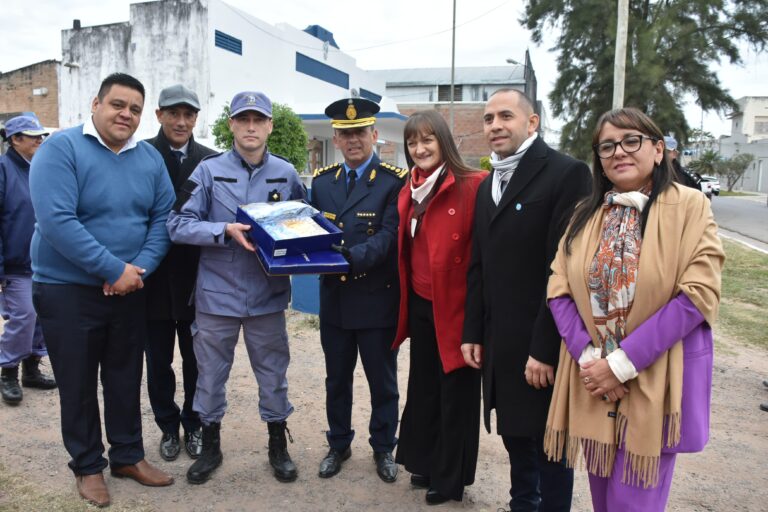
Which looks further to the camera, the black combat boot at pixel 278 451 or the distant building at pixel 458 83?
the distant building at pixel 458 83

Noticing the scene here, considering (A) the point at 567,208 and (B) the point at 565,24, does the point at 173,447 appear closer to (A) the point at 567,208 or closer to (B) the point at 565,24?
(A) the point at 567,208

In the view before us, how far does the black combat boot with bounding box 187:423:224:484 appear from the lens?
11.2 ft

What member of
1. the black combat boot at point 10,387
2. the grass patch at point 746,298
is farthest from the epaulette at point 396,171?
the grass patch at point 746,298

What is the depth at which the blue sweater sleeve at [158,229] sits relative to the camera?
3.26 meters

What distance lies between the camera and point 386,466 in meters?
3.49

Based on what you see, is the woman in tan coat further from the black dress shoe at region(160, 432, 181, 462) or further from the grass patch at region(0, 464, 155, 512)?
the black dress shoe at region(160, 432, 181, 462)

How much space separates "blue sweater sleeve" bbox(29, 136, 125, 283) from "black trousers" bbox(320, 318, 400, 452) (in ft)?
4.26

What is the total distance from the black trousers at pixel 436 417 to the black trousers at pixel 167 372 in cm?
148

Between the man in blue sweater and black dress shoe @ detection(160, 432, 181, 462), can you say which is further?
black dress shoe @ detection(160, 432, 181, 462)

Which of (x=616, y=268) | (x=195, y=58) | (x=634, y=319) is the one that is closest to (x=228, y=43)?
(x=195, y=58)

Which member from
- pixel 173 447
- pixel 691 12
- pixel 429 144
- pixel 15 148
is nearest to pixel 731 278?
pixel 429 144

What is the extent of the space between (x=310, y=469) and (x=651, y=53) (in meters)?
23.4

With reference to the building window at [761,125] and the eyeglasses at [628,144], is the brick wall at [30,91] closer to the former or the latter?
the eyeglasses at [628,144]

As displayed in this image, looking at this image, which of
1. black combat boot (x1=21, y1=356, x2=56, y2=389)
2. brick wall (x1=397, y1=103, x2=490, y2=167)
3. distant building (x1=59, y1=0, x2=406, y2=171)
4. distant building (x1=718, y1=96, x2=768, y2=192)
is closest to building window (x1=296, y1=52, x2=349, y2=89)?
distant building (x1=59, y1=0, x2=406, y2=171)
